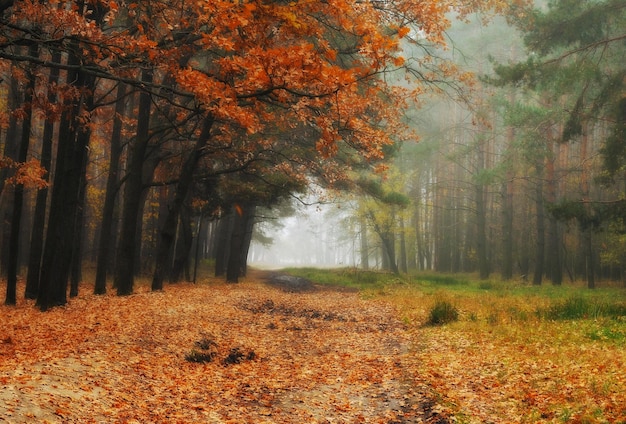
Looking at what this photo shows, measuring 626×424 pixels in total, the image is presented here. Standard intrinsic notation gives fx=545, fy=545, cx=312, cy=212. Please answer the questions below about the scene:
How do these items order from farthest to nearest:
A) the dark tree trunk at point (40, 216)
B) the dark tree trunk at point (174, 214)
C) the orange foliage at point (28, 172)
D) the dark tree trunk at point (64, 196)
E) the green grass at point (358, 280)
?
the green grass at point (358, 280) → the dark tree trunk at point (174, 214) → the dark tree trunk at point (40, 216) → the dark tree trunk at point (64, 196) → the orange foliage at point (28, 172)

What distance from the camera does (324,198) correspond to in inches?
914

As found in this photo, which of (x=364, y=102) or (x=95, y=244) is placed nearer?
(x=364, y=102)

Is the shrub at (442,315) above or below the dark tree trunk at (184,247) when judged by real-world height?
below

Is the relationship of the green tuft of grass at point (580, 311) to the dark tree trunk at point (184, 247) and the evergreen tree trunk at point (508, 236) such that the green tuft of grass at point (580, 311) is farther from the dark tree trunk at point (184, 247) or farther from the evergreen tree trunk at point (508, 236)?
the evergreen tree trunk at point (508, 236)

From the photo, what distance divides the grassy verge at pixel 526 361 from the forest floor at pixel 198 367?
46 centimetres

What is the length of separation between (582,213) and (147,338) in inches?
626

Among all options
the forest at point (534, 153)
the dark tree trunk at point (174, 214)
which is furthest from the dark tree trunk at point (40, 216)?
the forest at point (534, 153)

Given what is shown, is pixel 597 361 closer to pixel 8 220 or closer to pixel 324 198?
pixel 324 198

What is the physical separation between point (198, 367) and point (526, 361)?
5.14 meters

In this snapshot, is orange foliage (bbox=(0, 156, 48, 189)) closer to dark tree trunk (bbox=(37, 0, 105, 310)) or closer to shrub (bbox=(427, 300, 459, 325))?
dark tree trunk (bbox=(37, 0, 105, 310))

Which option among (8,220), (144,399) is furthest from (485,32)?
(144,399)

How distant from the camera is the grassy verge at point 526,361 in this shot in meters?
5.99

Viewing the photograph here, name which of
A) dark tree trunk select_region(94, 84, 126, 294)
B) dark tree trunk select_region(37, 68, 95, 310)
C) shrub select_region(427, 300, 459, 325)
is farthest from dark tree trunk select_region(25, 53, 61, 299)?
shrub select_region(427, 300, 459, 325)

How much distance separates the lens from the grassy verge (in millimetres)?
5992
